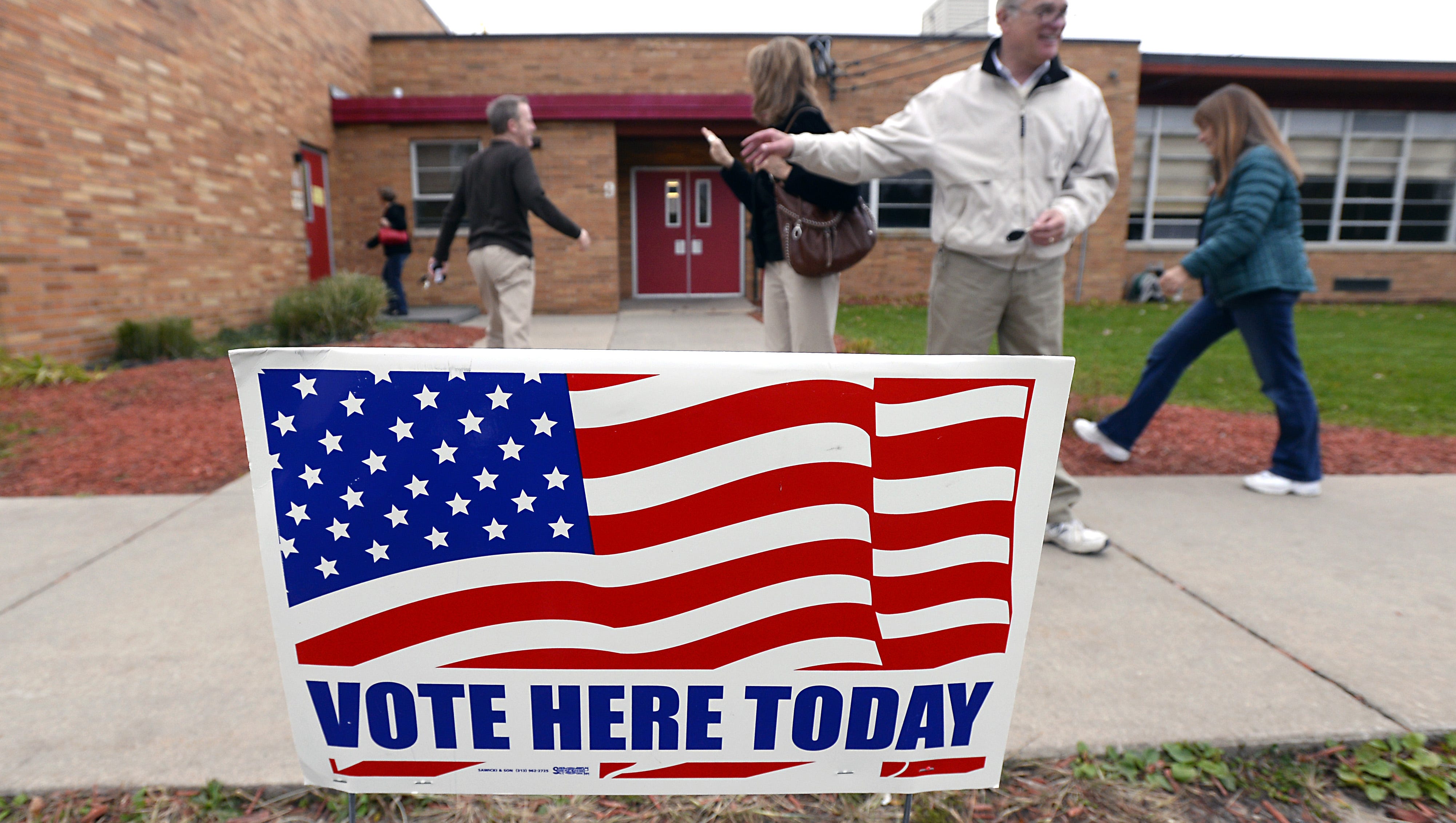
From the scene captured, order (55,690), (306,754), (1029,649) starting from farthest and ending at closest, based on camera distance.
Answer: (1029,649)
(55,690)
(306,754)

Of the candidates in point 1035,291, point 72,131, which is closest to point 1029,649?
point 1035,291

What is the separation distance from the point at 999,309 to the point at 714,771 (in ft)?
7.26

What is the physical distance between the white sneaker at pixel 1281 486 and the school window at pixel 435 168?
1330cm

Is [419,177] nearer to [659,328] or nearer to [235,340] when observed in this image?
[235,340]

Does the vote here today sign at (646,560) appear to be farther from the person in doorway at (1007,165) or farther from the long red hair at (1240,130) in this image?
the long red hair at (1240,130)

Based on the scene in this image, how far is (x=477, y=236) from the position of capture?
5.48 meters

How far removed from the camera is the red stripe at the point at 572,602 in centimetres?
138

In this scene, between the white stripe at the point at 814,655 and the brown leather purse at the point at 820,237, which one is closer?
the white stripe at the point at 814,655

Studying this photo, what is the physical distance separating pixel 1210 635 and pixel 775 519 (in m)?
1.93

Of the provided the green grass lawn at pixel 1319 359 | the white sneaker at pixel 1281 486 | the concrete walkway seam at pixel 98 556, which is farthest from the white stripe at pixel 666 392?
the green grass lawn at pixel 1319 359

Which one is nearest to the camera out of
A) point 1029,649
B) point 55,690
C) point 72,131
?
point 55,690

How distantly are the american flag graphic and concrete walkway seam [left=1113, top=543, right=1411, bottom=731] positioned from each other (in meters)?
1.50

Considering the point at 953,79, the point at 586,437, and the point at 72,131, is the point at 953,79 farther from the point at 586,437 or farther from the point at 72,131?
the point at 72,131

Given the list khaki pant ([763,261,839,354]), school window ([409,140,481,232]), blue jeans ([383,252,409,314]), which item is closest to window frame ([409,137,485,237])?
school window ([409,140,481,232])
